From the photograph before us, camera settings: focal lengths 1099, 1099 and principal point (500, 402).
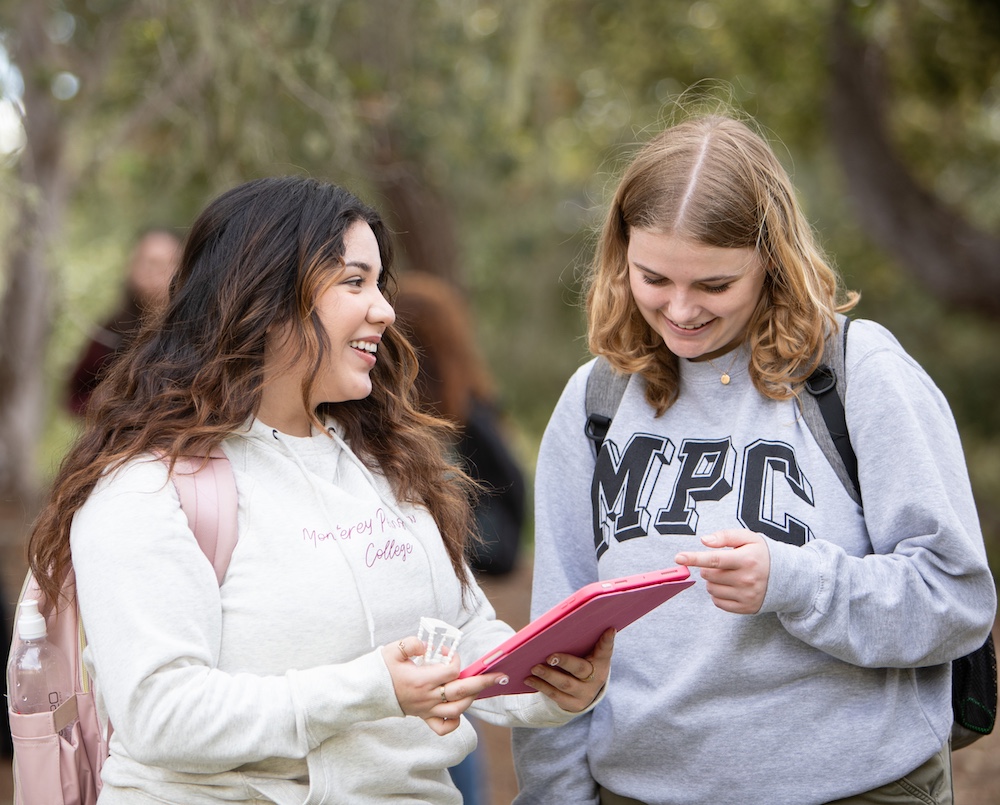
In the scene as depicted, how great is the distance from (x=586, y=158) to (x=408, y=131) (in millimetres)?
5371

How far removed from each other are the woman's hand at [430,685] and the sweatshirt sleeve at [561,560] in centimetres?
38

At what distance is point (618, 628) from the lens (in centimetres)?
180

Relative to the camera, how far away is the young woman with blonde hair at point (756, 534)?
1740 millimetres

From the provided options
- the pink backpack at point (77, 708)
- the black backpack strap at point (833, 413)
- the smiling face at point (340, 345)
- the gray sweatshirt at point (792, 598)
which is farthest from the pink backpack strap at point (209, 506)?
the black backpack strap at point (833, 413)

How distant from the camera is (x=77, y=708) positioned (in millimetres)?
1879

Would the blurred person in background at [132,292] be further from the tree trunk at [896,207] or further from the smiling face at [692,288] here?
the tree trunk at [896,207]

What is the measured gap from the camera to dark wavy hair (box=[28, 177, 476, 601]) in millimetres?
1758

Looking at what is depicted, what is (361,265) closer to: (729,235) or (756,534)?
(729,235)

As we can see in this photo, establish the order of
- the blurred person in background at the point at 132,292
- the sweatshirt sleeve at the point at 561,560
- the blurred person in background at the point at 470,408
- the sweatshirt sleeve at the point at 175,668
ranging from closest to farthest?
the sweatshirt sleeve at the point at 175,668, the sweatshirt sleeve at the point at 561,560, the blurred person in background at the point at 470,408, the blurred person in background at the point at 132,292

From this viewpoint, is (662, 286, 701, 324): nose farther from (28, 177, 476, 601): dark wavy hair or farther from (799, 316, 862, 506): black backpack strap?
(28, 177, 476, 601): dark wavy hair

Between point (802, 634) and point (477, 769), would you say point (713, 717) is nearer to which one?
point (802, 634)

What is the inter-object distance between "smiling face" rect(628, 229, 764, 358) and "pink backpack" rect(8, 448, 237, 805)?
784 millimetres

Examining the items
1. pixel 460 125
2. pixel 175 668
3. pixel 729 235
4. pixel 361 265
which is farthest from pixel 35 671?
pixel 460 125

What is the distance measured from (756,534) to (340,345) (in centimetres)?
75
